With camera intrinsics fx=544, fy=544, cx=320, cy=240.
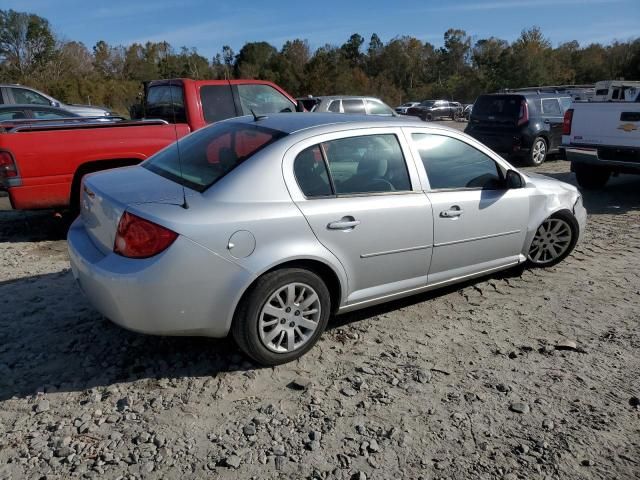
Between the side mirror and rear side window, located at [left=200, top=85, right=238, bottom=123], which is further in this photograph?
rear side window, located at [left=200, top=85, right=238, bottom=123]

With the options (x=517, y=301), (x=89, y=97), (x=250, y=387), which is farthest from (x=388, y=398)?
(x=89, y=97)

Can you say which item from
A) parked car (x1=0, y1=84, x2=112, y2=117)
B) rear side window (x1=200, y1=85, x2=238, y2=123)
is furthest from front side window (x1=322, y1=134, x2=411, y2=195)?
parked car (x1=0, y1=84, x2=112, y2=117)

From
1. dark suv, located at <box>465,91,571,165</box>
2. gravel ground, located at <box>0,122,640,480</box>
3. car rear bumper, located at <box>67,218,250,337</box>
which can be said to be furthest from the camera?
dark suv, located at <box>465,91,571,165</box>

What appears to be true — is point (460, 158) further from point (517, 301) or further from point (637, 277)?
point (637, 277)

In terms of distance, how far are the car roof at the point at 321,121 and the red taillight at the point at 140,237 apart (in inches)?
44.8

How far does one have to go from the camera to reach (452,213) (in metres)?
4.07

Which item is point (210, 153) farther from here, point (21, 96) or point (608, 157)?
point (21, 96)

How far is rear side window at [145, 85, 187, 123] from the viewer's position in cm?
727

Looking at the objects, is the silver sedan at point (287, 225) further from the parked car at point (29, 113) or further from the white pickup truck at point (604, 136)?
the parked car at point (29, 113)

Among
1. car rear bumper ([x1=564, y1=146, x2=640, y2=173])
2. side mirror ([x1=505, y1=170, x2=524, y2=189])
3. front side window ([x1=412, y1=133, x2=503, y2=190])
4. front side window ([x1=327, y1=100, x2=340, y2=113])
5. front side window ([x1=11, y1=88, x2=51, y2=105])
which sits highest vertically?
front side window ([x1=11, y1=88, x2=51, y2=105])

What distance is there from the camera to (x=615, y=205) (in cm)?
827

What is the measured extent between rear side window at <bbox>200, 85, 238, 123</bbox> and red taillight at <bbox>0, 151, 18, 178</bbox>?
2469 millimetres

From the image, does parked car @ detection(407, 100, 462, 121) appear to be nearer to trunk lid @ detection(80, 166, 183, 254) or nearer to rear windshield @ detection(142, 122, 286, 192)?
rear windshield @ detection(142, 122, 286, 192)

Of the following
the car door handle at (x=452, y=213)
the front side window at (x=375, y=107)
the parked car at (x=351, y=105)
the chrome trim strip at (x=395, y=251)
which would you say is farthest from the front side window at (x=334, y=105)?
the chrome trim strip at (x=395, y=251)
